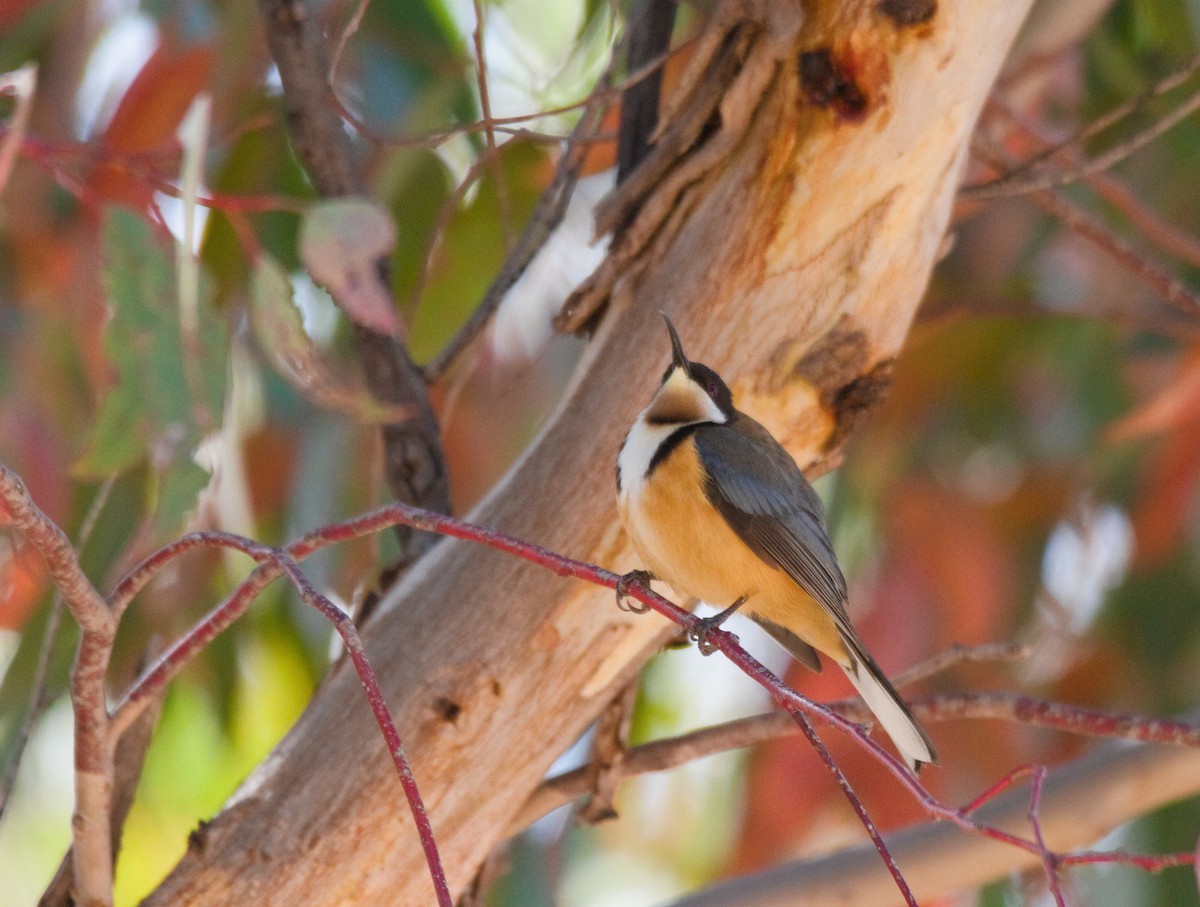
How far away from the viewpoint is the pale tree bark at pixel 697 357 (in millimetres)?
1590

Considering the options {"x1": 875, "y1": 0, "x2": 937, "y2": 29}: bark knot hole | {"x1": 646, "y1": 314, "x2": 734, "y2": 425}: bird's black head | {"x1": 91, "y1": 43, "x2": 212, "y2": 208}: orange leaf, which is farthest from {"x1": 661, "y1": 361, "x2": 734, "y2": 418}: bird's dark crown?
{"x1": 91, "y1": 43, "x2": 212, "y2": 208}: orange leaf

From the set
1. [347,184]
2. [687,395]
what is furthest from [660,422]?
[347,184]

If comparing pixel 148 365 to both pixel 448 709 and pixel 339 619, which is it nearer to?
pixel 448 709

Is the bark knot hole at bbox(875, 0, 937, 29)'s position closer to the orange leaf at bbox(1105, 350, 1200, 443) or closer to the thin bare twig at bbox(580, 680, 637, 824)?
the thin bare twig at bbox(580, 680, 637, 824)

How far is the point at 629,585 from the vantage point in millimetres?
1479

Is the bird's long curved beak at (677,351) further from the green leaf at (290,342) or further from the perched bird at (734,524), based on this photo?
the green leaf at (290,342)

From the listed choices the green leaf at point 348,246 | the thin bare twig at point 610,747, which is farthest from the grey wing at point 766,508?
the green leaf at point 348,246

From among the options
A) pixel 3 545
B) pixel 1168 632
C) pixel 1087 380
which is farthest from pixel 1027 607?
pixel 3 545

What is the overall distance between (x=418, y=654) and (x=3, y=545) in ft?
3.48

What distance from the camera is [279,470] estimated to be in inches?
130

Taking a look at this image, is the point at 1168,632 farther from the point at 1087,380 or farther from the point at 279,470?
the point at 279,470

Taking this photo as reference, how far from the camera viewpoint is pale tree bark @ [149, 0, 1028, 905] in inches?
62.6

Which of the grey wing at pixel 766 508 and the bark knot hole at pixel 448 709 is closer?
the bark knot hole at pixel 448 709

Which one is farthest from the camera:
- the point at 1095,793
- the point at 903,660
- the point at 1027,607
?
the point at 1027,607
